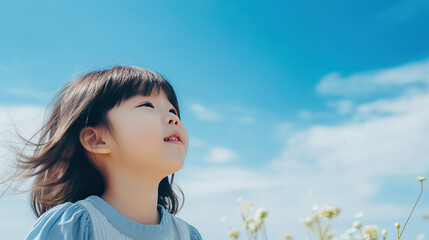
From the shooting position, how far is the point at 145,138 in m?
2.08

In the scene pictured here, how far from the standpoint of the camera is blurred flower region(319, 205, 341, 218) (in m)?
2.58

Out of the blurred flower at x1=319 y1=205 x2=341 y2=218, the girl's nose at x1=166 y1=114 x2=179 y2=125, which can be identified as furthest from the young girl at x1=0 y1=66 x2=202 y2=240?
the blurred flower at x1=319 y1=205 x2=341 y2=218

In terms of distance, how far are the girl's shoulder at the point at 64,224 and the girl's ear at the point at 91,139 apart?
0.29 meters

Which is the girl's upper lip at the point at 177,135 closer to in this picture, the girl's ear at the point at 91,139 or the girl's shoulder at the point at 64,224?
the girl's ear at the point at 91,139

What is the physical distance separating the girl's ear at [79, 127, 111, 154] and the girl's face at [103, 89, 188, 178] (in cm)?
7

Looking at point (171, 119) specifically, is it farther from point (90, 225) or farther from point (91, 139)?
point (90, 225)

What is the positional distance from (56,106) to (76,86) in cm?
17

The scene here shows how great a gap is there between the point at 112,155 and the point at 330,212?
4.28 feet

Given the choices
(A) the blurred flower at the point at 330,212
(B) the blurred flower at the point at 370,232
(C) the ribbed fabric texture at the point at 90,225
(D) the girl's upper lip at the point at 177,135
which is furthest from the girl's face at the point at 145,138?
(B) the blurred flower at the point at 370,232

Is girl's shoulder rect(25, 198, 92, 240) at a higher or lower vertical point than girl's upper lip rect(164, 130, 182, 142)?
lower

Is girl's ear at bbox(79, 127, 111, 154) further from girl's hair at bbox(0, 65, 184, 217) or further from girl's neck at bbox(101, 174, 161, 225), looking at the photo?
girl's neck at bbox(101, 174, 161, 225)

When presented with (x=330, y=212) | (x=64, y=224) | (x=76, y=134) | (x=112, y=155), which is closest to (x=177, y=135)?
(x=112, y=155)

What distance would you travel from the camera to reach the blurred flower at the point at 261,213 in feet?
8.77

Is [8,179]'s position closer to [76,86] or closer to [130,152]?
[76,86]
